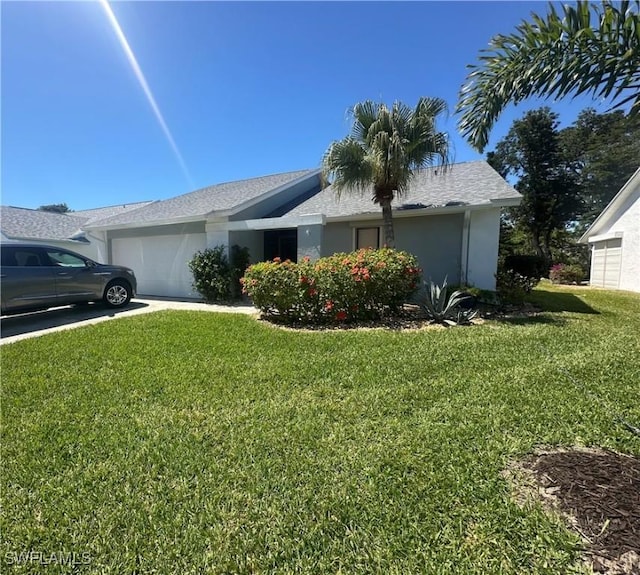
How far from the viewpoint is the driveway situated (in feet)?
23.4

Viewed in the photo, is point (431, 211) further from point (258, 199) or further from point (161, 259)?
point (161, 259)

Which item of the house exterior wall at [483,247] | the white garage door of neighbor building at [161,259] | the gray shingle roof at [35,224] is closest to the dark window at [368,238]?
the house exterior wall at [483,247]

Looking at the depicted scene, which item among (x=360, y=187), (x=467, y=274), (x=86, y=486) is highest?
(x=360, y=187)

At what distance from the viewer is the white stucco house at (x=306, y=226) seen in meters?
9.58

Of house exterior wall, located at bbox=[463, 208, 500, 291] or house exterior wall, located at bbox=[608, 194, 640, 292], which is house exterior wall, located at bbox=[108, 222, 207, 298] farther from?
house exterior wall, located at bbox=[608, 194, 640, 292]

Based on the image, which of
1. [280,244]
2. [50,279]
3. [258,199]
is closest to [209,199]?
[258,199]

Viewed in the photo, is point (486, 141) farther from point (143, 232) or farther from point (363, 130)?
point (143, 232)

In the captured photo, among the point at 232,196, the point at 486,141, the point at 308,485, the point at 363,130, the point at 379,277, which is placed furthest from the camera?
the point at 232,196

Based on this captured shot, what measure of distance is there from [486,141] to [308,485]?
489 cm

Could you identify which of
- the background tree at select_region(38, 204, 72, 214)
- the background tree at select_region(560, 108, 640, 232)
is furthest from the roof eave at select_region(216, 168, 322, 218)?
the background tree at select_region(38, 204, 72, 214)

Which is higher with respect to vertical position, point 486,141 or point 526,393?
point 486,141

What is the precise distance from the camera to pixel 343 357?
5133mm

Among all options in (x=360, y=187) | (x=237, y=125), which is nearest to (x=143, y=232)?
(x=237, y=125)

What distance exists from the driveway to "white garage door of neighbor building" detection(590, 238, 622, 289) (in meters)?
18.7
